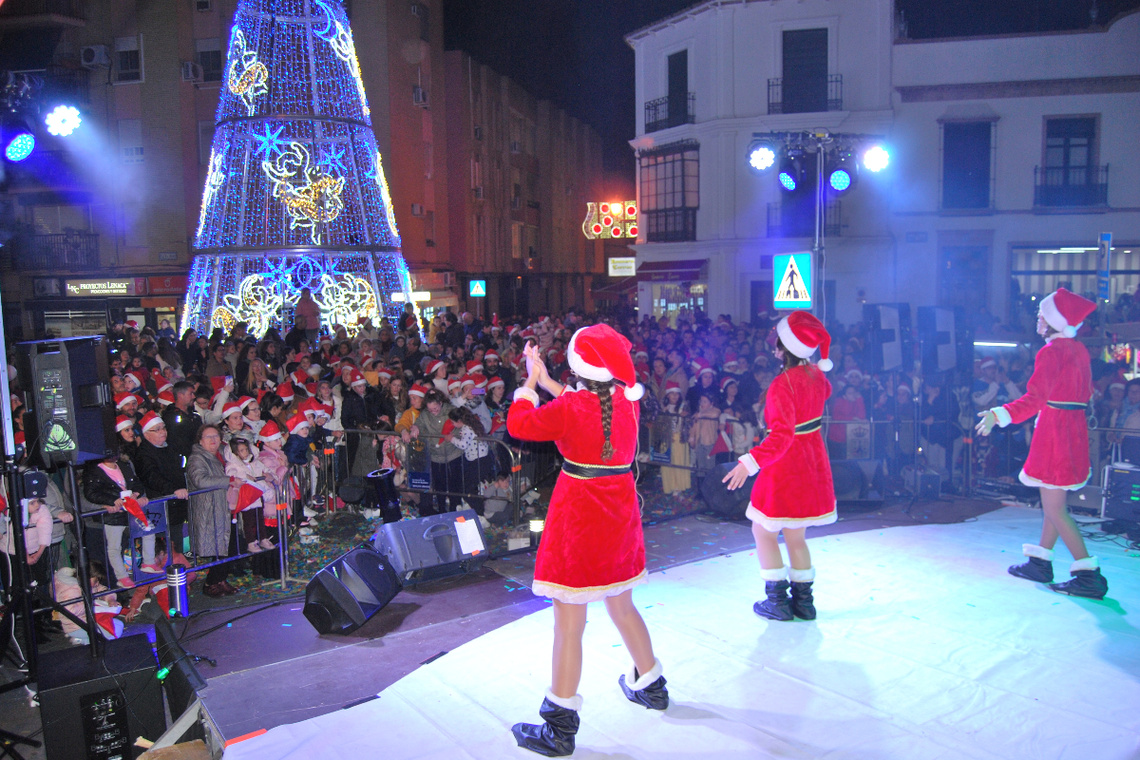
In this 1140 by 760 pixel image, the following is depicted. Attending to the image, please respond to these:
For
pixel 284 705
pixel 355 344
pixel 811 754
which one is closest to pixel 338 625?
pixel 284 705

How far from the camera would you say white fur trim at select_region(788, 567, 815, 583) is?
205 inches

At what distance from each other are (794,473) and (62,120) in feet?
25.4

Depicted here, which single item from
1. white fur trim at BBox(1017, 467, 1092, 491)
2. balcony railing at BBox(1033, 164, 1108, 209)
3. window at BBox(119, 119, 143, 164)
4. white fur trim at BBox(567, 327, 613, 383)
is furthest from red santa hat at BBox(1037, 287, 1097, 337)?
window at BBox(119, 119, 143, 164)

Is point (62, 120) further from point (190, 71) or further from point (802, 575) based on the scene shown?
point (190, 71)

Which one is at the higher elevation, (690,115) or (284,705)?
(690,115)

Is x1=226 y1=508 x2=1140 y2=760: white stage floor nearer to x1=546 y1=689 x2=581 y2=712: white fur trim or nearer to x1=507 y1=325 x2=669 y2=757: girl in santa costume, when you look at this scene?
x1=546 y1=689 x2=581 y2=712: white fur trim

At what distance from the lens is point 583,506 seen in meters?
3.95

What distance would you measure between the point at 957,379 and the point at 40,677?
8270mm

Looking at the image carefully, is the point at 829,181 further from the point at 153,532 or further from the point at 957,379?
the point at 153,532

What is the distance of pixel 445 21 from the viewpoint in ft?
101

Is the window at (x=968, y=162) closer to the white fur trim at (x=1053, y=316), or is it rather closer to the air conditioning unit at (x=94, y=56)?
the white fur trim at (x=1053, y=316)

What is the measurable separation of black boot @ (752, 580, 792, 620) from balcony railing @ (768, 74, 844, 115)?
19.8 meters

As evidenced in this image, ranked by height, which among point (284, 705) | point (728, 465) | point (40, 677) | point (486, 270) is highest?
point (486, 270)

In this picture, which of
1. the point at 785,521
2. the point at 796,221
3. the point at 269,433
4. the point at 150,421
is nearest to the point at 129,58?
the point at 796,221
